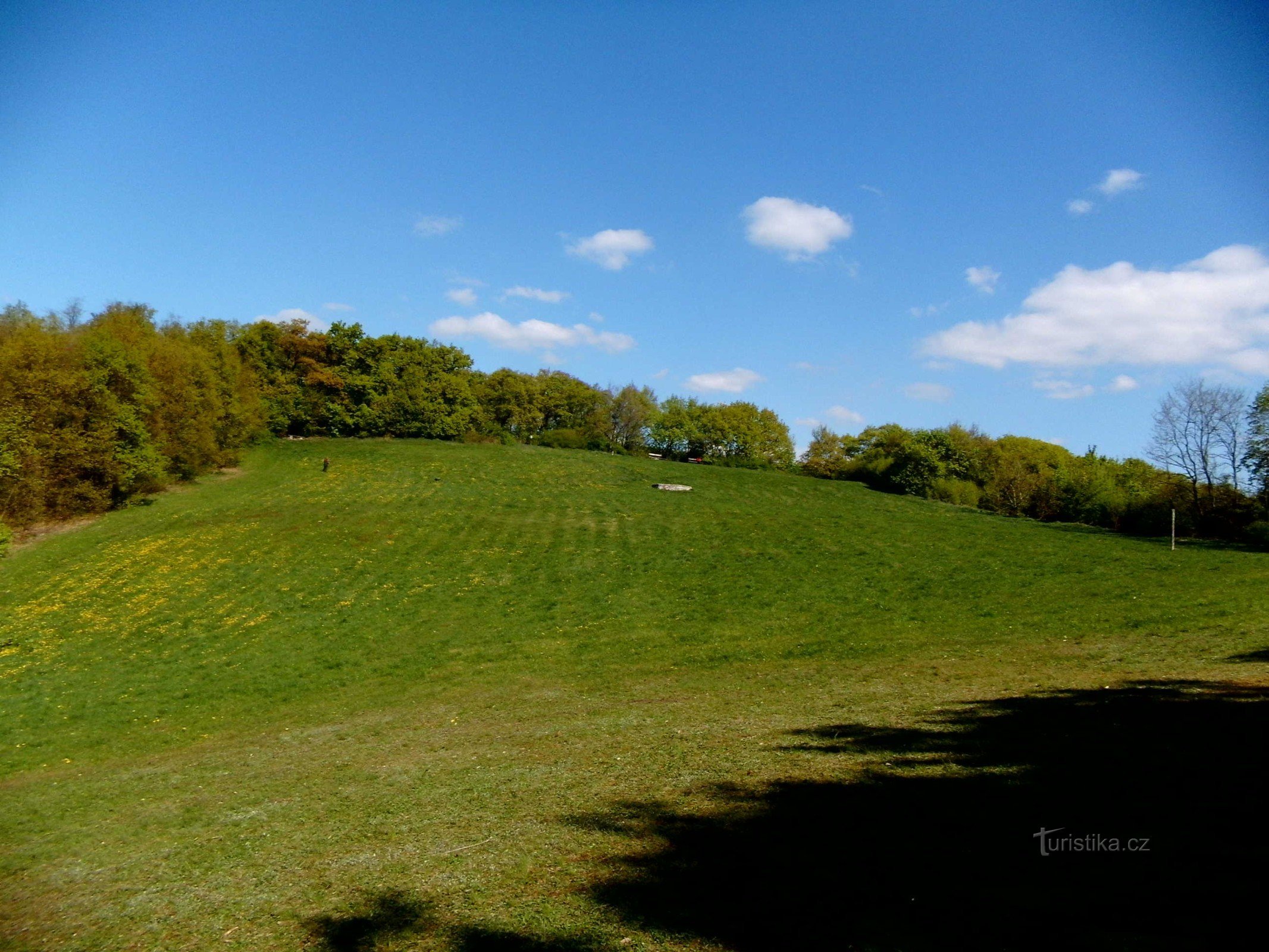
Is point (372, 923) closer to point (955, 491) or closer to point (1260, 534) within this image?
point (1260, 534)

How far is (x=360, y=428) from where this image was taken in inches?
3191

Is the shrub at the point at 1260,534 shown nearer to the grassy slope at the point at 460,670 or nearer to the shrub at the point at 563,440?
the grassy slope at the point at 460,670

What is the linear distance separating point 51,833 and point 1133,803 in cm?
1632

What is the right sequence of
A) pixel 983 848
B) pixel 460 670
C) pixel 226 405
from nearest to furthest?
pixel 983 848 < pixel 460 670 < pixel 226 405

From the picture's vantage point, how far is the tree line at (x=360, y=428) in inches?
1703

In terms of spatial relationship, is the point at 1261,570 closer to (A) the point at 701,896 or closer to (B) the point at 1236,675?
(B) the point at 1236,675

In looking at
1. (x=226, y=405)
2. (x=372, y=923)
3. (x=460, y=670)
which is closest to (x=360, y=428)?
(x=226, y=405)

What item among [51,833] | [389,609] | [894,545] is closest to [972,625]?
[894,545]

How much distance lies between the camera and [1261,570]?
32219 mm

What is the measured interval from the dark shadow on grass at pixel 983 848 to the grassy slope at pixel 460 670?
69 cm

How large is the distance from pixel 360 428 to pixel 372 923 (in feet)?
262

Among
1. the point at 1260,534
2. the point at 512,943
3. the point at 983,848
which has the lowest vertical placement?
the point at 512,943

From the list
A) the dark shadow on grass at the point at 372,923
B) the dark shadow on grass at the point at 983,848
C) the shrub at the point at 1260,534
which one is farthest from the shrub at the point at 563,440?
the dark shadow on grass at the point at 372,923

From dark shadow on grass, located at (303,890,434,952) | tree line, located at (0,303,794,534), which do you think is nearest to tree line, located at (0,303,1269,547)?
tree line, located at (0,303,794,534)
